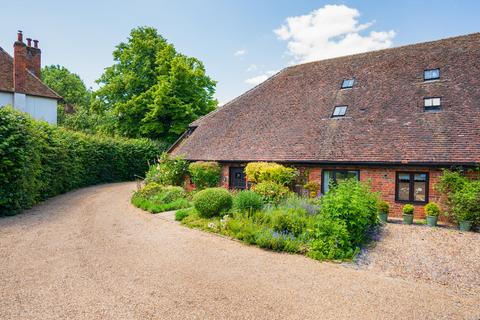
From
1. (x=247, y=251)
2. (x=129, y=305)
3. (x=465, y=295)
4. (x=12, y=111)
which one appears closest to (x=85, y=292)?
(x=129, y=305)

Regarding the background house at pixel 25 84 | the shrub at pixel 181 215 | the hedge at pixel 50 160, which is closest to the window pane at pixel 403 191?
the shrub at pixel 181 215

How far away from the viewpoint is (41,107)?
966 inches

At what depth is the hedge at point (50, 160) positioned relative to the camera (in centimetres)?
1088

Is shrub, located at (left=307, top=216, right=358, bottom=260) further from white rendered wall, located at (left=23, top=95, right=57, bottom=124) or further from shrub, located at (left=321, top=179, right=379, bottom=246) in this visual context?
white rendered wall, located at (left=23, top=95, right=57, bottom=124)

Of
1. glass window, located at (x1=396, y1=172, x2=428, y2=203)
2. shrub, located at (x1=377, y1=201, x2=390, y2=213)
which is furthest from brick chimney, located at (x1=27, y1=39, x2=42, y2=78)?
glass window, located at (x1=396, y1=172, x2=428, y2=203)

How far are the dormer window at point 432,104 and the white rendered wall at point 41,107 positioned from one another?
2537 centimetres

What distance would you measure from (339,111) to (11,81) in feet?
78.6

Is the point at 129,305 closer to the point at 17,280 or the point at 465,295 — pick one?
the point at 17,280

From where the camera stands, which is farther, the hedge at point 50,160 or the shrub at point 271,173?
the shrub at point 271,173

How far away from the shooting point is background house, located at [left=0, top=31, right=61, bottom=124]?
22.5 m

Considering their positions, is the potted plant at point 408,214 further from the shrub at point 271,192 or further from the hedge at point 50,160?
the hedge at point 50,160

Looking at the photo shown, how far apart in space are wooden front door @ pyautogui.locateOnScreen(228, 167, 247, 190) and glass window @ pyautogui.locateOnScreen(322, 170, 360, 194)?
4.10m

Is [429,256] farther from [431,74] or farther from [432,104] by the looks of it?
[431,74]

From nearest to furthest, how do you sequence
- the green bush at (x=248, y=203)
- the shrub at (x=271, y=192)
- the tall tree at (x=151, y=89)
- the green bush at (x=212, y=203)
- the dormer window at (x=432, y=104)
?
1. the green bush at (x=248, y=203)
2. the green bush at (x=212, y=203)
3. the shrub at (x=271, y=192)
4. the dormer window at (x=432, y=104)
5. the tall tree at (x=151, y=89)
